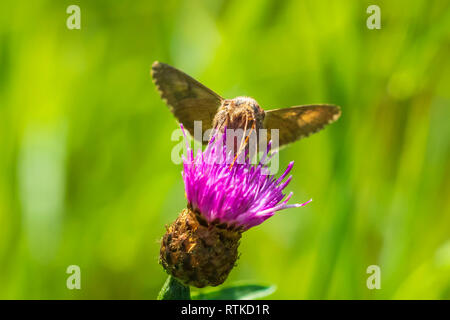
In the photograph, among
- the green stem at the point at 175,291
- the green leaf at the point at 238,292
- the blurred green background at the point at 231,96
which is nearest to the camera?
the green stem at the point at 175,291

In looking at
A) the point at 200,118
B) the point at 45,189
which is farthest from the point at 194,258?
the point at 45,189

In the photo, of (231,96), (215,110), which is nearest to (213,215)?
(215,110)

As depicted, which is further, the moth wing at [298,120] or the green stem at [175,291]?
the moth wing at [298,120]

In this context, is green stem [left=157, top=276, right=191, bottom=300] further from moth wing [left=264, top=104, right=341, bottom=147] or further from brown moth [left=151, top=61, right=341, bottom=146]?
moth wing [left=264, top=104, right=341, bottom=147]

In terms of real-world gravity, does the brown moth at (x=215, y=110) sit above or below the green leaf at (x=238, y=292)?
above

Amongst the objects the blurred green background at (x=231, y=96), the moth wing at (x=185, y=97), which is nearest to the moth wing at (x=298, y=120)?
the moth wing at (x=185, y=97)

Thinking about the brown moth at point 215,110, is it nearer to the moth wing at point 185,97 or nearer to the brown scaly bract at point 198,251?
the moth wing at point 185,97
